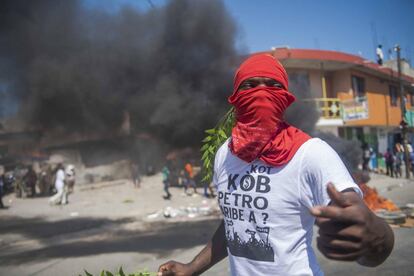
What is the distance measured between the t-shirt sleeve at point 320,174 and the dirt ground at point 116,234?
3.40 m

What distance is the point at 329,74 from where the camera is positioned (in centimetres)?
1834

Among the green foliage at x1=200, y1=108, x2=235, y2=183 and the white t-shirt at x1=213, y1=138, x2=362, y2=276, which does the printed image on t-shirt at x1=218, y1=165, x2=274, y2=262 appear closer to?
the white t-shirt at x1=213, y1=138, x2=362, y2=276

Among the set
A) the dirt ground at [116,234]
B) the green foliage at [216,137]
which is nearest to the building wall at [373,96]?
the dirt ground at [116,234]

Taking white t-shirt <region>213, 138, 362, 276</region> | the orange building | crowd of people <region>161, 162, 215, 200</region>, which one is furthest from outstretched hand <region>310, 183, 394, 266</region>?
the orange building

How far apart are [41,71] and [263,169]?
7.56m

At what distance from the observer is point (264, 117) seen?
1.28m

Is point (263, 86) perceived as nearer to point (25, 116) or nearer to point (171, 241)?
point (171, 241)

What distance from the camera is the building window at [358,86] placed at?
18.6 m

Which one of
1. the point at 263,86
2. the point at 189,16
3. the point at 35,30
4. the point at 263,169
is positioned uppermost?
the point at 189,16

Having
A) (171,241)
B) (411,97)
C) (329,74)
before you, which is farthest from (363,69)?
(171,241)

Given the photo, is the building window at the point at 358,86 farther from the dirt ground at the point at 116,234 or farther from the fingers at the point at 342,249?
the fingers at the point at 342,249

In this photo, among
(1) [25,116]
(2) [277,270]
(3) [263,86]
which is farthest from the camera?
(1) [25,116]

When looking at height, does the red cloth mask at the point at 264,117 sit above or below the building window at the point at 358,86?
below

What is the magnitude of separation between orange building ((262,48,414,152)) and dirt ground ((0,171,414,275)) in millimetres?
4181
